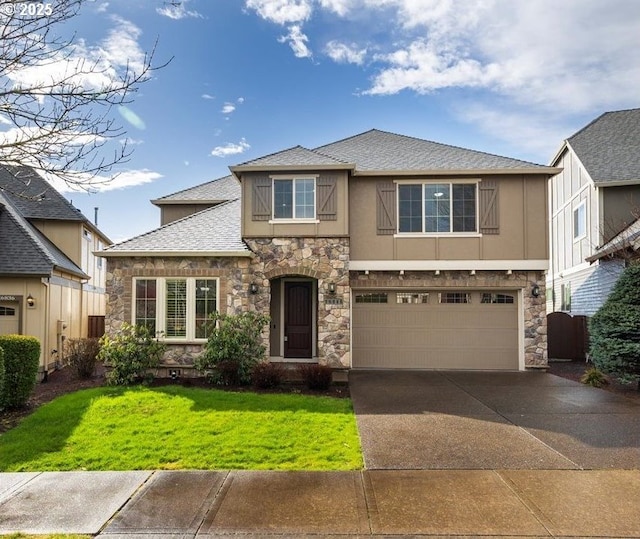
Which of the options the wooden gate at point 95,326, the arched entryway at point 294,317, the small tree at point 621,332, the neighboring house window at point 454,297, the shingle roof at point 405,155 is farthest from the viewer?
the wooden gate at point 95,326

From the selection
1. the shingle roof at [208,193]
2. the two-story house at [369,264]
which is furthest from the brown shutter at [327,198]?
the shingle roof at [208,193]

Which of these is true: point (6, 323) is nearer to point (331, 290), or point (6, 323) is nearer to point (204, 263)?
point (204, 263)

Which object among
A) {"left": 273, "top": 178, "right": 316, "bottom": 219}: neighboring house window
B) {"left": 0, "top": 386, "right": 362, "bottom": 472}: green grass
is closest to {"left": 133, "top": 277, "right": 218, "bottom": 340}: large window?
{"left": 0, "top": 386, "right": 362, "bottom": 472}: green grass

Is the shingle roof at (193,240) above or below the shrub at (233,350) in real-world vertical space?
above

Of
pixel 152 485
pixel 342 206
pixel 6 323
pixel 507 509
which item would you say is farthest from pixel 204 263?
pixel 507 509

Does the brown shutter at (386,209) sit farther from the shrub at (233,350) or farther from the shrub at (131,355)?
the shrub at (131,355)

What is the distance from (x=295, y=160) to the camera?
464 inches

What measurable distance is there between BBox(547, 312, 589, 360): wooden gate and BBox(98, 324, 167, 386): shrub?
11880 millimetres

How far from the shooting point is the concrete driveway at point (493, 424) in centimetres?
546

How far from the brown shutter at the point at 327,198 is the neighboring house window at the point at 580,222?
988 centimetres

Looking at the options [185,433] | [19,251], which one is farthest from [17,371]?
[19,251]

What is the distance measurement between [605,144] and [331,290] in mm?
12419

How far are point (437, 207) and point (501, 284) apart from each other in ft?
8.83

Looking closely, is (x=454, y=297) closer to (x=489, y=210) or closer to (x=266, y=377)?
(x=489, y=210)
